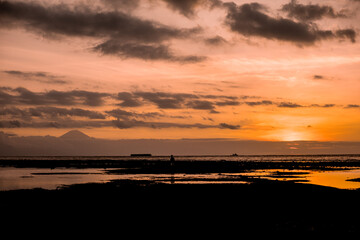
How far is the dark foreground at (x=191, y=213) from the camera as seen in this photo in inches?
725

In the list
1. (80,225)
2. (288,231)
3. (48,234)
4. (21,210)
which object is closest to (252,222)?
(288,231)

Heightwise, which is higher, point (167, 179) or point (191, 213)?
point (191, 213)

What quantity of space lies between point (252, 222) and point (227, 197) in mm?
10721

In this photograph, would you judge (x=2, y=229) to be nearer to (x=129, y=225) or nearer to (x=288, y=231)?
(x=129, y=225)

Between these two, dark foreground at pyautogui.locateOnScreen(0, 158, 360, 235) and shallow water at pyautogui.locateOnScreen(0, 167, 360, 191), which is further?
shallow water at pyautogui.locateOnScreen(0, 167, 360, 191)

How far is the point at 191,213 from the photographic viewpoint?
23.1 meters

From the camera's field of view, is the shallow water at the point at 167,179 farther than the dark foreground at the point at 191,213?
Yes

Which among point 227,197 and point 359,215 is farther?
A: point 227,197

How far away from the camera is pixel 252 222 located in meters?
20.0

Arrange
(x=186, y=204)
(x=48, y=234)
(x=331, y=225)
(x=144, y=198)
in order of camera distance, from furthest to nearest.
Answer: (x=144, y=198) < (x=186, y=204) < (x=331, y=225) < (x=48, y=234)

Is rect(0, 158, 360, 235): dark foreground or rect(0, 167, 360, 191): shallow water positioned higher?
rect(0, 158, 360, 235): dark foreground

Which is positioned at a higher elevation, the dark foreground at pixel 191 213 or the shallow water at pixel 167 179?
the dark foreground at pixel 191 213

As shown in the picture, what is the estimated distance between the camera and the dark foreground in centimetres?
1841

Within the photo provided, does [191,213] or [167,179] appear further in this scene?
[167,179]
